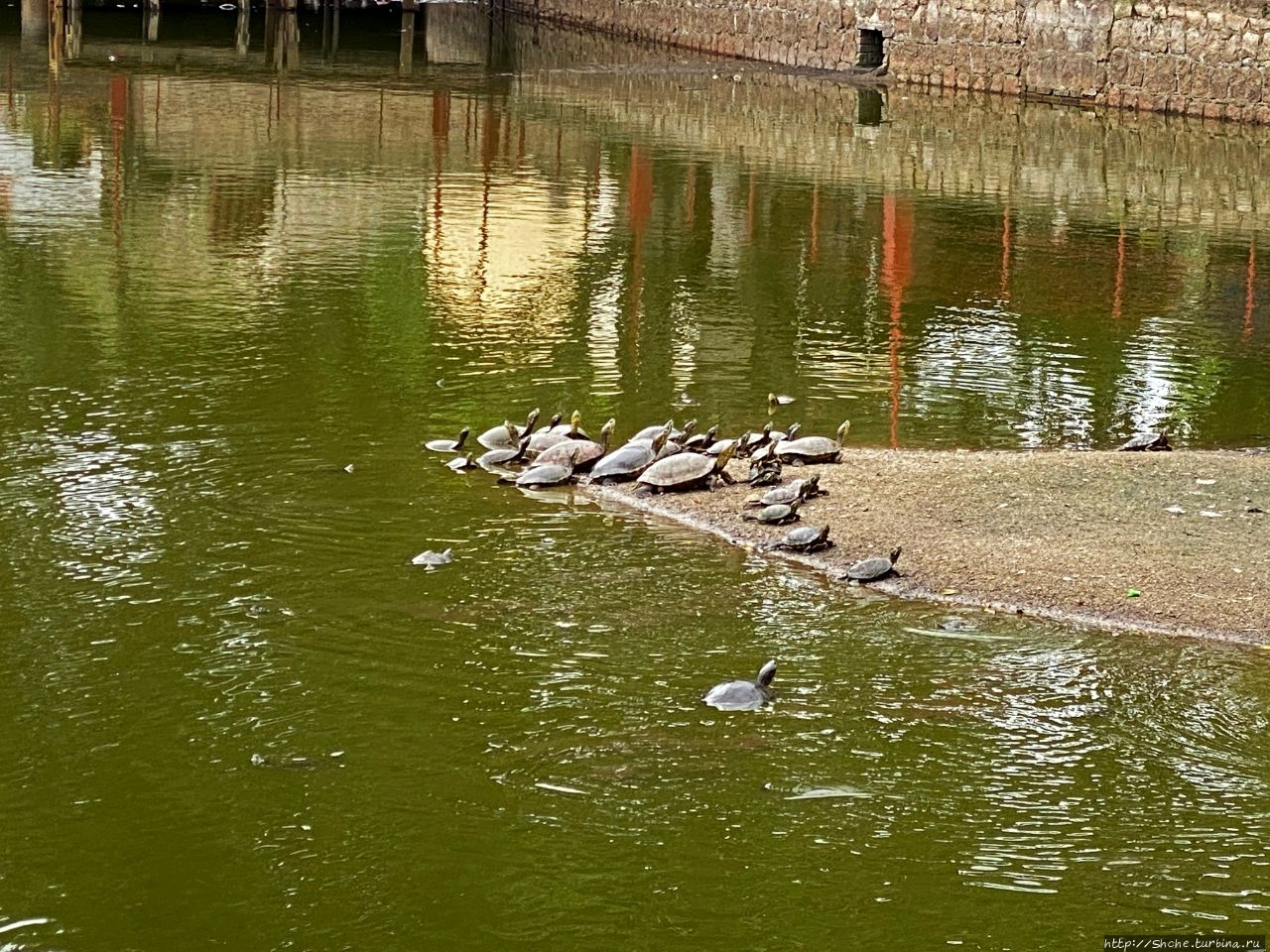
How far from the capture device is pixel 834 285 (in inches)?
616

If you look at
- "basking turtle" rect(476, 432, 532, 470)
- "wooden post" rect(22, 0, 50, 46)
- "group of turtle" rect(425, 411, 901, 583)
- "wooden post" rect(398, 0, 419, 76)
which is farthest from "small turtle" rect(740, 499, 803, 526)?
"wooden post" rect(22, 0, 50, 46)

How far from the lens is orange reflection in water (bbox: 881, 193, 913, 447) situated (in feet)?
40.1

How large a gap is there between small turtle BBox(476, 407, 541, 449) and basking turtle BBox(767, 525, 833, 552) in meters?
2.05

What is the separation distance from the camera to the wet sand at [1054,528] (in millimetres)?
8094

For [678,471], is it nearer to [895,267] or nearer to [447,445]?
[447,445]

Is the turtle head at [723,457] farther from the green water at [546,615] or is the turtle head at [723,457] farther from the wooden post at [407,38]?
the wooden post at [407,38]

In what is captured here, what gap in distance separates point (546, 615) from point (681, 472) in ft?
5.96

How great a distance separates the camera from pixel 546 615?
8000 mm

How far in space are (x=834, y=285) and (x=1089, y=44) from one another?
16.8 m

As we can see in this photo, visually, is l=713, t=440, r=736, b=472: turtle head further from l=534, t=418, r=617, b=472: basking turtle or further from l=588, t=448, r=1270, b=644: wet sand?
l=534, t=418, r=617, b=472: basking turtle

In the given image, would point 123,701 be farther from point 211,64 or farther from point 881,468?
point 211,64

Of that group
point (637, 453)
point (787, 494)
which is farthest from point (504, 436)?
point (787, 494)

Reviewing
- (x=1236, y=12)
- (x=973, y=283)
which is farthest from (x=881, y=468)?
(x=1236, y=12)

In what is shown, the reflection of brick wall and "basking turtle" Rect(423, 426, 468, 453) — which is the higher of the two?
the reflection of brick wall
